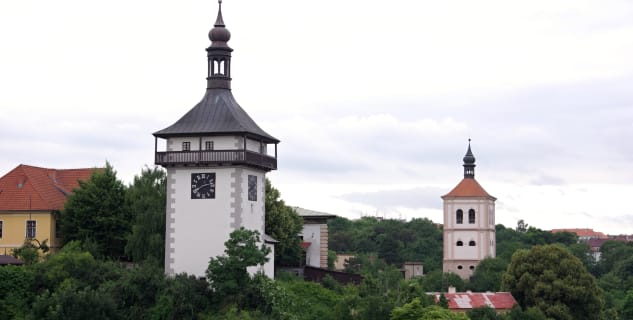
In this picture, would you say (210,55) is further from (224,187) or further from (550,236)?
(550,236)

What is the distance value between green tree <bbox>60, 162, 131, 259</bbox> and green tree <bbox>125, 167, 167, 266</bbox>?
1.35 m

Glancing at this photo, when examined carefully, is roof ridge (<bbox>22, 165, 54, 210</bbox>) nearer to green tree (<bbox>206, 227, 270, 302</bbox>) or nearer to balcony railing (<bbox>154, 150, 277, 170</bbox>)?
balcony railing (<bbox>154, 150, 277, 170</bbox>)

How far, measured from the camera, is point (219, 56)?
186 ft

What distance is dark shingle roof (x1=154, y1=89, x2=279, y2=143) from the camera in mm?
54500

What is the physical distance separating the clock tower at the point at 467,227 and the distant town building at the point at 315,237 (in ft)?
154

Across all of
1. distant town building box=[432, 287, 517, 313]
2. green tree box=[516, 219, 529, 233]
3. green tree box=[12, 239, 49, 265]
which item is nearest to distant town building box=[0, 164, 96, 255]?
green tree box=[12, 239, 49, 265]

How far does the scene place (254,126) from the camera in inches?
2218

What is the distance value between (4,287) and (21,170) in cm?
1135

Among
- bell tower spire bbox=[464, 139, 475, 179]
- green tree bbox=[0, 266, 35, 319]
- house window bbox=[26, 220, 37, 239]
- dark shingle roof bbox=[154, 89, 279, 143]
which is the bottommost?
green tree bbox=[0, 266, 35, 319]

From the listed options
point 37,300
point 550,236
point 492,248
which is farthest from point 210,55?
point 550,236

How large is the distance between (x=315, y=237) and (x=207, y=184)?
18.8m

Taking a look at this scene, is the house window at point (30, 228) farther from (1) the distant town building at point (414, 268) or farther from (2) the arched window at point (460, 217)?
(2) the arched window at point (460, 217)

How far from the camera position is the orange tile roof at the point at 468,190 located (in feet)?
392

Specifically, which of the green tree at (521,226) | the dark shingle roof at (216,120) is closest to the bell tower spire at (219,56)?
the dark shingle roof at (216,120)
